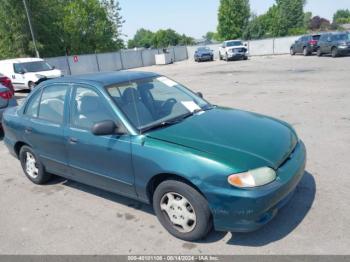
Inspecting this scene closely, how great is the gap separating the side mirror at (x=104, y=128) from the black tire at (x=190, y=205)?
2.55 feet

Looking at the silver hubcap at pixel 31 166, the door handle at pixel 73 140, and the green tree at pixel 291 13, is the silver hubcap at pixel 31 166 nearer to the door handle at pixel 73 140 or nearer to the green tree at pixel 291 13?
the door handle at pixel 73 140

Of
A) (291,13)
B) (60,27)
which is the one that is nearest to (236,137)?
(60,27)

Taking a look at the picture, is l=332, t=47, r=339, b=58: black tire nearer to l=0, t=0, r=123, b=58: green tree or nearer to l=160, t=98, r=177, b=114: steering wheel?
l=160, t=98, r=177, b=114: steering wheel

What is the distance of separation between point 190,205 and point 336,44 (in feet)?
76.1

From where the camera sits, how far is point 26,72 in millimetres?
16188

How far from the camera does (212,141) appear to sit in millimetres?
3197

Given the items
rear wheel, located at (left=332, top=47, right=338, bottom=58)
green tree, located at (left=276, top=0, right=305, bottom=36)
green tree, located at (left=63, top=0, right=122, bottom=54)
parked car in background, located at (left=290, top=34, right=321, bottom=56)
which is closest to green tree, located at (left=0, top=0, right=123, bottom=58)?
green tree, located at (left=63, top=0, right=122, bottom=54)

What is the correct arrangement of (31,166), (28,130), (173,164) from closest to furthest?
(173,164), (28,130), (31,166)

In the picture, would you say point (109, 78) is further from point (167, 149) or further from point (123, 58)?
point (123, 58)

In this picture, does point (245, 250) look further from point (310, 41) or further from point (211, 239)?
point (310, 41)

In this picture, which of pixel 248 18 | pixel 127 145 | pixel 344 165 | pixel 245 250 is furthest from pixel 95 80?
pixel 248 18

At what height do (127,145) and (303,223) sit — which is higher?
(127,145)

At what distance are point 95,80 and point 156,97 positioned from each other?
776 mm

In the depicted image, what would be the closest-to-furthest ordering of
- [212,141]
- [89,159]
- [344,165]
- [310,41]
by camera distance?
1. [212,141]
2. [89,159]
3. [344,165]
4. [310,41]
